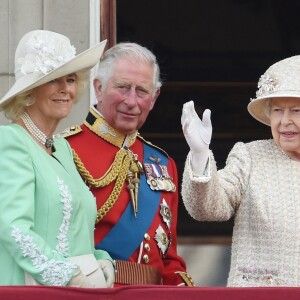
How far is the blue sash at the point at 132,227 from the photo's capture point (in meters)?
4.45

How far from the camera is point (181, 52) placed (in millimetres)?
7227

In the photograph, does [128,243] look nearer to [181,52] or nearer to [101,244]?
[101,244]

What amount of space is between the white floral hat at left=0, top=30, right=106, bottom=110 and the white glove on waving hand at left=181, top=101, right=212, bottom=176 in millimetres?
326

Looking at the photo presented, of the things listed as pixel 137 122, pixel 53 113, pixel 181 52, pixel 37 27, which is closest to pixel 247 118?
pixel 181 52

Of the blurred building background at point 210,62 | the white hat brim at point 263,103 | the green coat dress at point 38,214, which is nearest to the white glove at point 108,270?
the green coat dress at point 38,214

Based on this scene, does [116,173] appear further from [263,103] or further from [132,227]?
[263,103]

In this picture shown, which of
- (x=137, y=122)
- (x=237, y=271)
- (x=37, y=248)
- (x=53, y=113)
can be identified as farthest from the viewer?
(x=137, y=122)

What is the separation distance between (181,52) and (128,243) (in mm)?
2885

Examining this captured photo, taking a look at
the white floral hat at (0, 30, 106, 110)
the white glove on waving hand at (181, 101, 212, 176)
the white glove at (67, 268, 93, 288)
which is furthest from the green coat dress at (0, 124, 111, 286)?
the white glove on waving hand at (181, 101, 212, 176)

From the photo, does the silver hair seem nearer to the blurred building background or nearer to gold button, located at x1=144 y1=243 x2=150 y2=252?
gold button, located at x1=144 y1=243 x2=150 y2=252

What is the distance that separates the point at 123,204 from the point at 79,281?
2.45 feet

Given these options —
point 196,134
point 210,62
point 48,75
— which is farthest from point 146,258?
point 210,62

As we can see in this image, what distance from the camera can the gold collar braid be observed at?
446 centimetres

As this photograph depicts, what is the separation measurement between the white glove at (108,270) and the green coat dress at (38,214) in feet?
0.18
